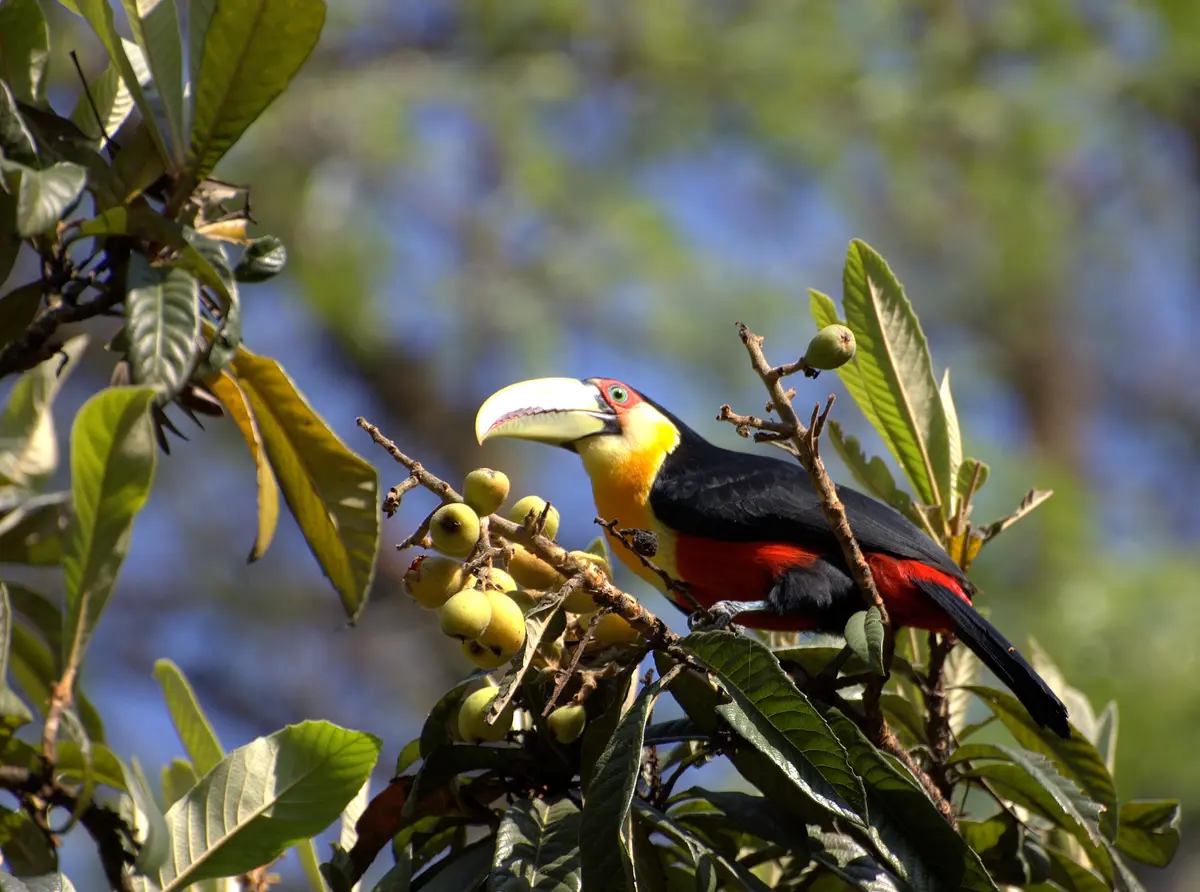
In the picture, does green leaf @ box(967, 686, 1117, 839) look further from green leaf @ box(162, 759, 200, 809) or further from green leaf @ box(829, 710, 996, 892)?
green leaf @ box(162, 759, 200, 809)

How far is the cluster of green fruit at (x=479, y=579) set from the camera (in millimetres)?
1552

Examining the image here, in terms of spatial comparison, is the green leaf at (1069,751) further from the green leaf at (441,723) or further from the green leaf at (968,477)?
the green leaf at (441,723)

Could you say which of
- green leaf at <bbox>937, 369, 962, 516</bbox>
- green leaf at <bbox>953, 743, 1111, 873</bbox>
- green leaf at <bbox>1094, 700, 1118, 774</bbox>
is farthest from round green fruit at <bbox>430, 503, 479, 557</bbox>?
green leaf at <bbox>1094, 700, 1118, 774</bbox>

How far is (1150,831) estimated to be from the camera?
79.9 inches

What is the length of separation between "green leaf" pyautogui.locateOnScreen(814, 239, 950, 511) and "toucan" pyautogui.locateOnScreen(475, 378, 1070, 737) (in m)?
0.16

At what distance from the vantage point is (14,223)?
1754mm

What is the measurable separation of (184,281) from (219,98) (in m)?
0.28

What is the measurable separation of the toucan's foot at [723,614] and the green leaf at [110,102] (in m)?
1.18

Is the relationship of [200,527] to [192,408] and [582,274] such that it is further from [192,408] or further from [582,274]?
[192,408]

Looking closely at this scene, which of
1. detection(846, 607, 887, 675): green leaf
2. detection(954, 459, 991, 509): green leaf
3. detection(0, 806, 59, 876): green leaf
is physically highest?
detection(954, 459, 991, 509): green leaf

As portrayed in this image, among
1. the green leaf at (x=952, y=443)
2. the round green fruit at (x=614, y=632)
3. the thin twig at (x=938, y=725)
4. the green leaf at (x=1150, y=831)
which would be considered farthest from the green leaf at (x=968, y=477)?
the round green fruit at (x=614, y=632)

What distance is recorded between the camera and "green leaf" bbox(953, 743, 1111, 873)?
1.79 meters

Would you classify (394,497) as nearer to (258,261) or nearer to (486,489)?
(486,489)

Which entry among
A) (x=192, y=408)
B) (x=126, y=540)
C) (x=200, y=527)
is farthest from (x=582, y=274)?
(x=126, y=540)
